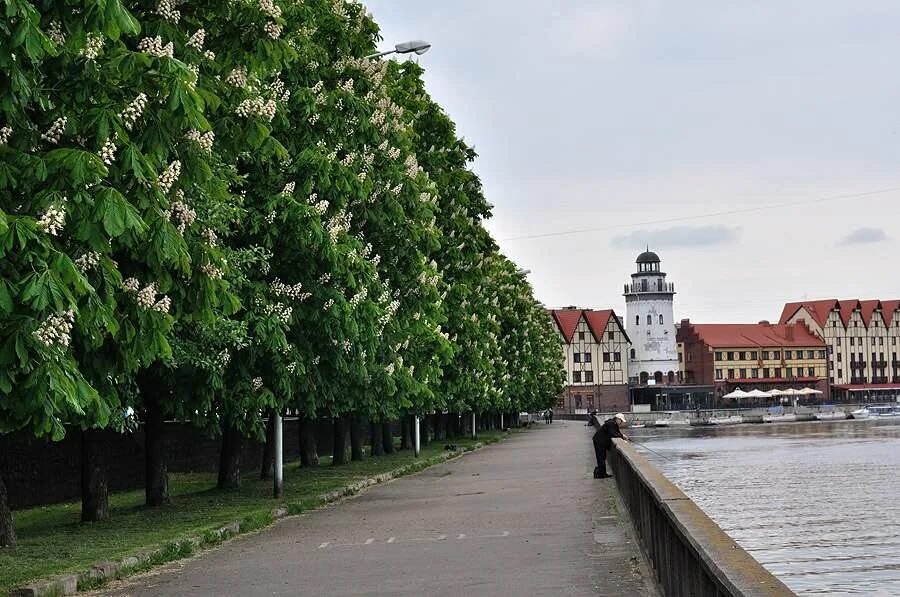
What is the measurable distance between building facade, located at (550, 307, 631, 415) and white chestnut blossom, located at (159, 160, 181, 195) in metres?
174

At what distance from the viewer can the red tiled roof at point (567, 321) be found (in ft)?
614

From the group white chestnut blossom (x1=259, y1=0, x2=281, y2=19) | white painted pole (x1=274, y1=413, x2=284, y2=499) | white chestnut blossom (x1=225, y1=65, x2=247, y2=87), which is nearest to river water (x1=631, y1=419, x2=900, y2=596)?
white painted pole (x1=274, y1=413, x2=284, y2=499)

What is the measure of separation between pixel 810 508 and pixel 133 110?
23.8 m

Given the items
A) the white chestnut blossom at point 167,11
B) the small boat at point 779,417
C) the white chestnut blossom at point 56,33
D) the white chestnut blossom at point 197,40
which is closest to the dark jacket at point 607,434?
the white chestnut blossom at point 197,40

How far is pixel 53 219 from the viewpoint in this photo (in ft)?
36.9

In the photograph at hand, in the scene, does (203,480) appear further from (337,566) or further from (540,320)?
(540,320)

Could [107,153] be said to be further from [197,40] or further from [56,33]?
[197,40]

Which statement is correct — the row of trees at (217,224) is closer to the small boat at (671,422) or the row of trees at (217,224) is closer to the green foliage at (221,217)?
the green foliage at (221,217)

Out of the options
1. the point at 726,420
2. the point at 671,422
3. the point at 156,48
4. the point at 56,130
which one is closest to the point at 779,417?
the point at 726,420

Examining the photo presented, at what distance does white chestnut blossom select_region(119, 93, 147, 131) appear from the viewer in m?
12.5

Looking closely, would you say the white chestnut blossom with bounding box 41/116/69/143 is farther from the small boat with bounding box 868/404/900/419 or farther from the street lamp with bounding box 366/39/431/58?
the small boat with bounding box 868/404/900/419

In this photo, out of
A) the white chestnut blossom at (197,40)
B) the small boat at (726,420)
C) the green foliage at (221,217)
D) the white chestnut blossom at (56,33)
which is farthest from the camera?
the small boat at (726,420)

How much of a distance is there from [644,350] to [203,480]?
151 metres

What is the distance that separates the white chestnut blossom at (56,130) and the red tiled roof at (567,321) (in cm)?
17509
